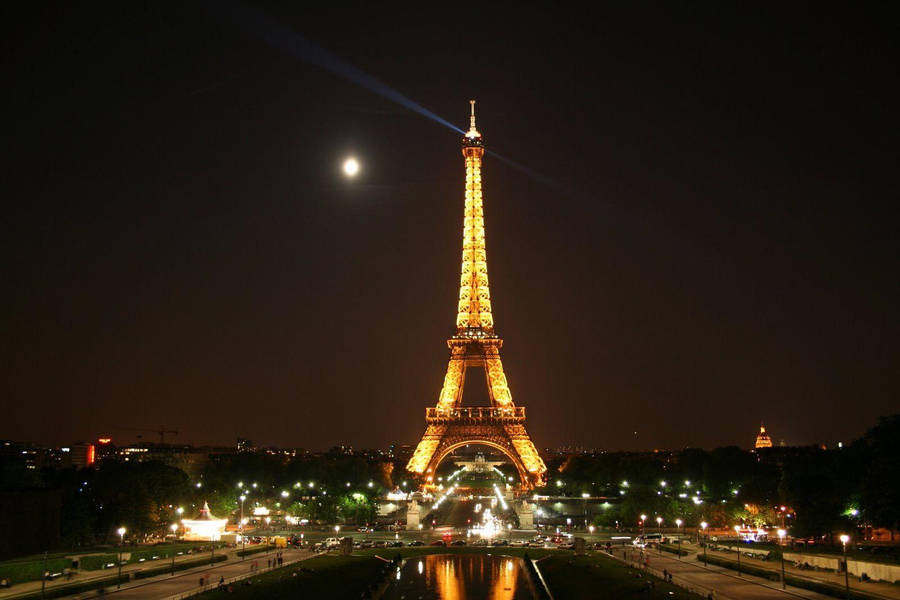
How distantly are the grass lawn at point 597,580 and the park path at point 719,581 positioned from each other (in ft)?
6.03

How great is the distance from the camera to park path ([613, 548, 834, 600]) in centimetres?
4684

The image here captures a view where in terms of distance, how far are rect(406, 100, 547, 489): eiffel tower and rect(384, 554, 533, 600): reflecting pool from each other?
138 feet

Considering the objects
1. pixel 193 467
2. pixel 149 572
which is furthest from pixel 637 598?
pixel 193 467

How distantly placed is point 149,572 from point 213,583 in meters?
6.61

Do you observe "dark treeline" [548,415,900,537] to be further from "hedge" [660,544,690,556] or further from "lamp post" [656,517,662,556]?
"hedge" [660,544,690,556]

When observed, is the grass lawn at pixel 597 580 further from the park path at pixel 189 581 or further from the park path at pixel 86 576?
the park path at pixel 86 576

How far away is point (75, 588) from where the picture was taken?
4981 cm

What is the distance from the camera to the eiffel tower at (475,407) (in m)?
113

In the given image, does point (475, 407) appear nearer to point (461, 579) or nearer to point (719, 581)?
point (461, 579)

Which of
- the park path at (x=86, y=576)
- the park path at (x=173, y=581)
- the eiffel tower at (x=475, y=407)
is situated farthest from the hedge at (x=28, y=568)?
the eiffel tower at (x=475, y=407)

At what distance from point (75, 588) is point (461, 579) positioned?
2170cm

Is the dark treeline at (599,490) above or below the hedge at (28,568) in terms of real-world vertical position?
above

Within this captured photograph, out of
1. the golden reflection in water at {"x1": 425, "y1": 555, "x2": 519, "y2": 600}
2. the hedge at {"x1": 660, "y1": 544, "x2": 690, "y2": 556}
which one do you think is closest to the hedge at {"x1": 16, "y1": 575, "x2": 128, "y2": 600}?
the golden reflection in water at {"x1": 425, "y1": 555, "x2": 519, "y2": 600}

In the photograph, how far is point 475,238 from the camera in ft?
383
